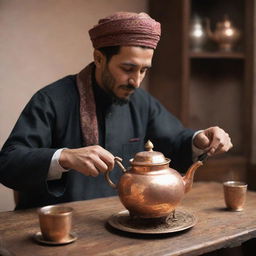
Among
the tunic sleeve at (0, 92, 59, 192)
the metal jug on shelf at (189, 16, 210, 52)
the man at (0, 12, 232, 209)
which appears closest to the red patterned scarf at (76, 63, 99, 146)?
the man at (0, 12, 232, 209)

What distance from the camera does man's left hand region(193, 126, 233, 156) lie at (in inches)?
80.5

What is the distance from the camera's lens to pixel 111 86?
2209mm

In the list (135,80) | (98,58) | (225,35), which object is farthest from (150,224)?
(225,35)

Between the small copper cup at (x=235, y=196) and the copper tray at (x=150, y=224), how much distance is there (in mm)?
193

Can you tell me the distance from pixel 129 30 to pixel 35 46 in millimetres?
1091

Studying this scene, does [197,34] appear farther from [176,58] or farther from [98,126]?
[98,126]

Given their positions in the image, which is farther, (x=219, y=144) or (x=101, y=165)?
(x=219, y=144)

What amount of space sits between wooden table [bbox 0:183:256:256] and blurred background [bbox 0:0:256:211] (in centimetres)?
129

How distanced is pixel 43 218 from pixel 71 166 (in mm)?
336

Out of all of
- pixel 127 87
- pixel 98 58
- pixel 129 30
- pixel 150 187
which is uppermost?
pixel 129 30

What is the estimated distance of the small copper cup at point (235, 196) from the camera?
1783 mm

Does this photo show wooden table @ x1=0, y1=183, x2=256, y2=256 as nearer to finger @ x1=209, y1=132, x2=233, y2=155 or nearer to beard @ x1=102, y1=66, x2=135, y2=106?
finger @ x1=209, y1=132, x2=233, y2=155

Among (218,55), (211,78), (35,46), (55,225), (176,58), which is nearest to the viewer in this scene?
(55,225)

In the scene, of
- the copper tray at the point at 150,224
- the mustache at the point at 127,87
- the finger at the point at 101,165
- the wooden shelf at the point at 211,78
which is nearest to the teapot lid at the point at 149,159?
the finger at the point at 101,165
